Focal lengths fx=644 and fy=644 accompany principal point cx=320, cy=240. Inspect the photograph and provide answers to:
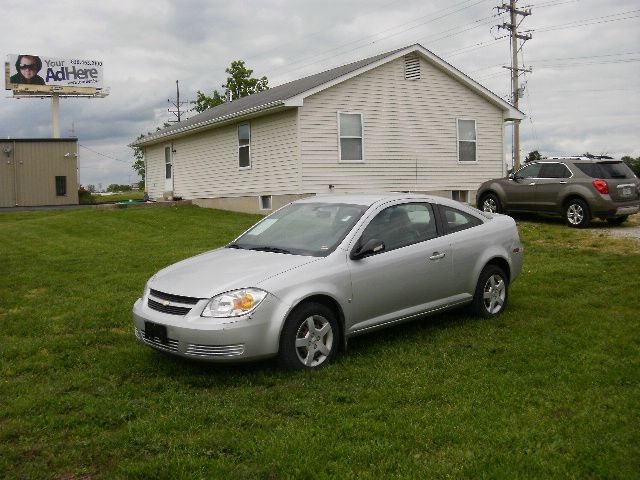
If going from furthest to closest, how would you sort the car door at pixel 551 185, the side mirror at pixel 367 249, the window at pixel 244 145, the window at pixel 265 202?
the window at pixel 244 145, the window at pixel 265 202, the car door at pixel 551 185, the side mirror at pixel 367 249

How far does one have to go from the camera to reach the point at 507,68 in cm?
3366

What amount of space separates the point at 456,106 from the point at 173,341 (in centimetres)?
1774

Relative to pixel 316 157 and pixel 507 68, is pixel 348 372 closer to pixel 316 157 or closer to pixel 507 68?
pixel 316 157

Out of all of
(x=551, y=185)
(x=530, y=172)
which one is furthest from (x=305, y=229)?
(x=530, y=172)

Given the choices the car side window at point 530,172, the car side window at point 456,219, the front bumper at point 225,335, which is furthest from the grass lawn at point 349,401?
the car side window at point 530,172

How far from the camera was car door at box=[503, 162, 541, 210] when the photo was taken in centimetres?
1641

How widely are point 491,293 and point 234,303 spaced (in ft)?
11.1

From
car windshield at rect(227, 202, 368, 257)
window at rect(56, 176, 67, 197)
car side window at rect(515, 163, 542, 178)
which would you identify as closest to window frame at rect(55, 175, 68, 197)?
window at rect(56, 176, 67, 197)

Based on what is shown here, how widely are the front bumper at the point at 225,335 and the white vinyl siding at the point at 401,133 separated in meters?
13.4

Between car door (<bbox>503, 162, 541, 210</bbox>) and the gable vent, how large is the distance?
5112mm

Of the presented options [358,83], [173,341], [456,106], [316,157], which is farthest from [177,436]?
[456,106]

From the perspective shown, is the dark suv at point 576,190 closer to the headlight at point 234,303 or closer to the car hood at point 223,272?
the car hood at point 223,272

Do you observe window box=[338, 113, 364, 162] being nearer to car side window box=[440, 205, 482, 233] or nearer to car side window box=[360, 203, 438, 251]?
car side window box=[440, 205, 482, 233]

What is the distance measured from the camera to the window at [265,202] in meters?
20.3
